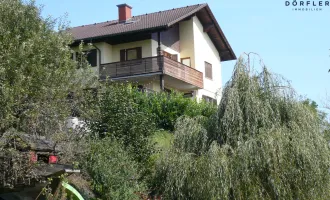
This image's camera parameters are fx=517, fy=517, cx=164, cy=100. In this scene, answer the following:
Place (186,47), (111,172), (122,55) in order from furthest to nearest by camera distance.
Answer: (186,47), (122,55), (111,172)

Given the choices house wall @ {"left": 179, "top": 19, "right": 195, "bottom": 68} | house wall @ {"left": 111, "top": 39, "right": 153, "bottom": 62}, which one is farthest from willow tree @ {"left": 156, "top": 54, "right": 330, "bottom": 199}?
house wall @ {"left": 179, "top": 19, "right": 195, "bottom": 68}

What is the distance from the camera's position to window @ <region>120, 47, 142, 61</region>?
33031 mm

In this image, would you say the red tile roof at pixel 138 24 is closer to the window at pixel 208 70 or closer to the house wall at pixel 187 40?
the house wall at pixel 187 40

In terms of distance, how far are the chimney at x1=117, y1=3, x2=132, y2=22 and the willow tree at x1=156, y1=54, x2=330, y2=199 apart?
69.4ft

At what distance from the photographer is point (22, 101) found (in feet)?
41.2

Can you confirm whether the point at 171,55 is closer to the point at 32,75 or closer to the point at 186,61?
the point at 186,61

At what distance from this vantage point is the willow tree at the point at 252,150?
13086mm

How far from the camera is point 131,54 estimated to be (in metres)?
33.4

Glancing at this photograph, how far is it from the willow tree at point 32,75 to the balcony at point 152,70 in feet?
51.0

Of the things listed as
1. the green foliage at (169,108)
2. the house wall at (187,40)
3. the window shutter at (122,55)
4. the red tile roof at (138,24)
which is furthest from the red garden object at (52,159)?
the house wall at (187,40)

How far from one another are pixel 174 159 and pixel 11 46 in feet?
17.3

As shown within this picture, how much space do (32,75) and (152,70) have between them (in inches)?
721

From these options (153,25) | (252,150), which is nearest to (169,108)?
(153,25)

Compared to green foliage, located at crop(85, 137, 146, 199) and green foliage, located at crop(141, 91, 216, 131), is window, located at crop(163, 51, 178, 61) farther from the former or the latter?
green foliage, located at crop(85, 137, 146, 199)
